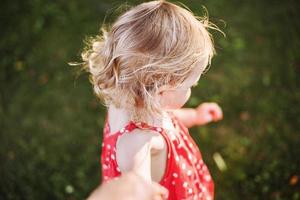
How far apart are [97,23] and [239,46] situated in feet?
3.76

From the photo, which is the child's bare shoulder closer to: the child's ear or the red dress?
the red dress

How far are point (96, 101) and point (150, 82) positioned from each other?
174cm

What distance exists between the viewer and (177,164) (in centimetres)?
188

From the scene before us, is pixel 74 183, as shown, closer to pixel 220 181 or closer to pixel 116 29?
pixel 220 181

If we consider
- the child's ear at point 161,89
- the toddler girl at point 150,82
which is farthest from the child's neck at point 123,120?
the child's ear at point 161,89

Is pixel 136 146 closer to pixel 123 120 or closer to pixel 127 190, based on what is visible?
pixel 123 120

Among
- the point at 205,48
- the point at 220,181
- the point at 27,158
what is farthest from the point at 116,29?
the point at 27,158

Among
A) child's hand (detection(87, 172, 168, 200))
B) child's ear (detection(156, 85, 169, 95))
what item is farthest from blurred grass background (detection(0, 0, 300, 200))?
child's hand (detection(87, 172, 168, 200))

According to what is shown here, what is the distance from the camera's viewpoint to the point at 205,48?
67.4 inches

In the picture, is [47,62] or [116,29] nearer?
[116,29]

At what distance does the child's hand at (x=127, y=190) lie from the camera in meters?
1.10

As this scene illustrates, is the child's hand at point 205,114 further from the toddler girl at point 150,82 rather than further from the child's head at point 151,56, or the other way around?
the child's head at point 151,56

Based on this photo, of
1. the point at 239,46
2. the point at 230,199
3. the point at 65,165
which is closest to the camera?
the point at 230,199

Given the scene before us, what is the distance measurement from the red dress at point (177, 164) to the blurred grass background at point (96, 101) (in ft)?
2.98
